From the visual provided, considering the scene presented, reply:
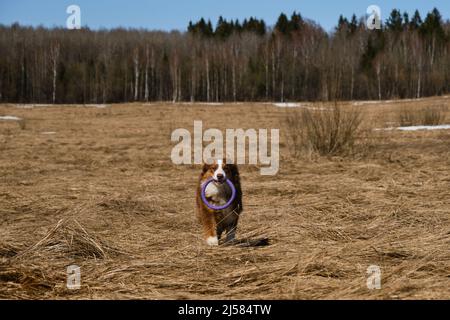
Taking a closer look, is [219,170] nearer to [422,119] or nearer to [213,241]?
[213,241]

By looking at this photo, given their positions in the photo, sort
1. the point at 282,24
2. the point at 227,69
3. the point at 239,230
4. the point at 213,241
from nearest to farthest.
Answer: the point at 213,241 < the point at 239,230 < the point at 227,69 < the point at 282,24

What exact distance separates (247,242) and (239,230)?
65 centimetres

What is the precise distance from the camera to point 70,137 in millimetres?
16828

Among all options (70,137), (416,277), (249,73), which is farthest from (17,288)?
(249,73)

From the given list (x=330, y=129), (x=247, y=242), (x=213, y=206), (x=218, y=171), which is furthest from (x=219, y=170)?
(x=330, y=129)

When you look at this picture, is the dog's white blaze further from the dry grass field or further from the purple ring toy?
the dry grass field

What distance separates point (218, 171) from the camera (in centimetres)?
424

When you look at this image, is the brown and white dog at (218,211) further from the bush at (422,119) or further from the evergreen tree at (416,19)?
the evergreen tree at (416,19)

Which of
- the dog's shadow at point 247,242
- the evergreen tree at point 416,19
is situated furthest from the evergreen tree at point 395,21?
the dog's shadow at point 247,242

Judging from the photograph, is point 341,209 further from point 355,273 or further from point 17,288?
point 17,288

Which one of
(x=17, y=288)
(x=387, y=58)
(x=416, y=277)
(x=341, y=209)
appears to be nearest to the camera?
(x=17, y=288)

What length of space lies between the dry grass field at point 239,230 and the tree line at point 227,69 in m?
41.5

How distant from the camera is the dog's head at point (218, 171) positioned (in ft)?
13.8

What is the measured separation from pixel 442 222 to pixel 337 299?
9.15ft
